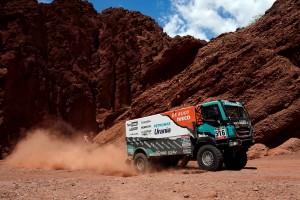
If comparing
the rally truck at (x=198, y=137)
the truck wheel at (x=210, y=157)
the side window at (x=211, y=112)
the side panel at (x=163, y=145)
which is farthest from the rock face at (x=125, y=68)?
the truck wheel at (x=210, y=157)

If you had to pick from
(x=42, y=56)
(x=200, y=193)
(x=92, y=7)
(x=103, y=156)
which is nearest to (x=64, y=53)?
Result: (x=42, y=56)

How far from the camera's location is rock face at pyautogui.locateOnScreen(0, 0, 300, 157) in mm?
23547

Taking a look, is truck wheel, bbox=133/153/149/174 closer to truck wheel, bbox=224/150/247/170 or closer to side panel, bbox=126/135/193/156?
side panel, bbox=126/135/193/156

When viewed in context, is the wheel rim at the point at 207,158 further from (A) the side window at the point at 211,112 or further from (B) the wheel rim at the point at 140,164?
(B) the wheel rim at the point at 140,164

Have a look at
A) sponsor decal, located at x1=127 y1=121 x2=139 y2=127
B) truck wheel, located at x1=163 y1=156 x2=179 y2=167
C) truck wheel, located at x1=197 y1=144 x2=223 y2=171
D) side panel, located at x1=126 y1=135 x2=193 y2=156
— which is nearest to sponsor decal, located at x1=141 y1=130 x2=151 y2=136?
side panel, located at x1=126 y1=135 x2=193 y2=156

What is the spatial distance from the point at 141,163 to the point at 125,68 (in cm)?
2437

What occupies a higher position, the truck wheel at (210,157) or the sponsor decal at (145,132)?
the sponsor decal at (145,132)

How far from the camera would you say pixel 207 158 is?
1398 centimetres

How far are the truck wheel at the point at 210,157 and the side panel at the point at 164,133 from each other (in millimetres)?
636

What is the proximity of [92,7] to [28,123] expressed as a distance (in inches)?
718

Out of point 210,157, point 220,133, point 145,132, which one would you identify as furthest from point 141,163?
point 220,133

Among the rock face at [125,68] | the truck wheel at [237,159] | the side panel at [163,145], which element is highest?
the rock face at [125,68]

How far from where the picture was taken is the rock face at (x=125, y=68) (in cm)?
2355

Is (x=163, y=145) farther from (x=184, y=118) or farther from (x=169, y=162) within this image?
(x=184, y=118)
